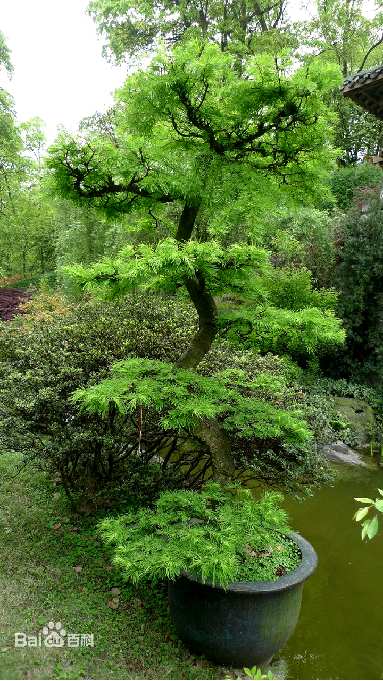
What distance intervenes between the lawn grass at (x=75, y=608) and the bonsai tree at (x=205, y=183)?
1.02 meters

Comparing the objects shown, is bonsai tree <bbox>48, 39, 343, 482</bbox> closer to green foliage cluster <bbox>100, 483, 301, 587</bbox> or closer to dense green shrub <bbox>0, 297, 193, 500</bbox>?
green foliage cluster <bbox>100, 483, 301, 587</bbox>

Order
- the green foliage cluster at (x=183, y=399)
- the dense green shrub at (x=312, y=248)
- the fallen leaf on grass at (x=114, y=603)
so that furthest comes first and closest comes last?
1. the dense green shrub at (x=312, y=248)
2. the fallen leaf on grass at (x=114, y=603)
3. the green foliage cluster at (x=183, y=399)

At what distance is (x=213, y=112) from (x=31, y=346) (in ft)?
7.42

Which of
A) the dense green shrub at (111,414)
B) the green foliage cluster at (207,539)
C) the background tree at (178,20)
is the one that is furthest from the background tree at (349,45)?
the green foliage cluster at (207,539)

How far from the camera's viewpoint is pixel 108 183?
317 cm

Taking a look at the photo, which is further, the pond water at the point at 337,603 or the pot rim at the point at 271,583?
the pond water at the point at 337,603

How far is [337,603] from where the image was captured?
3.58 m

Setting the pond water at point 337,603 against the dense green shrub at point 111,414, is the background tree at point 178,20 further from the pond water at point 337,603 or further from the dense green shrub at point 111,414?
the pond water at point 337,603

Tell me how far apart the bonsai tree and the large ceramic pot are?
769mm

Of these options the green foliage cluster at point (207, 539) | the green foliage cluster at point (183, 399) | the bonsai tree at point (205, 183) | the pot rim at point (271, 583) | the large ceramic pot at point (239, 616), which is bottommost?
the large ceramic pot at point (239, 616)

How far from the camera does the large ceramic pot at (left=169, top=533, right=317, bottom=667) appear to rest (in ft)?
8.66

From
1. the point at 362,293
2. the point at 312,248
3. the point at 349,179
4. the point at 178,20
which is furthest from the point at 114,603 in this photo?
the point at 178,20

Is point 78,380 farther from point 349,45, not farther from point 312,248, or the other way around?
point 349,45

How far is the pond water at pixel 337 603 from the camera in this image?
3.00 metres
